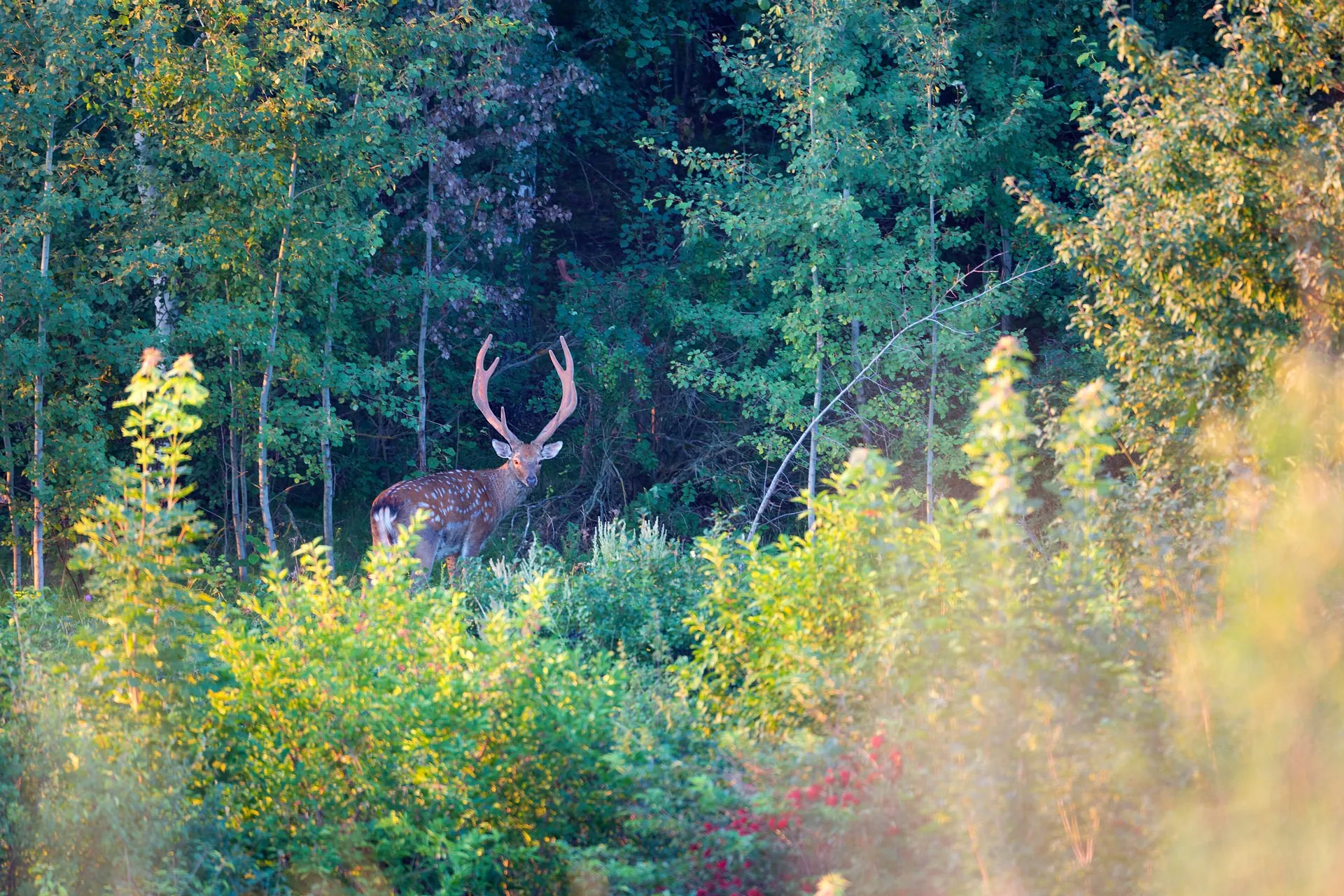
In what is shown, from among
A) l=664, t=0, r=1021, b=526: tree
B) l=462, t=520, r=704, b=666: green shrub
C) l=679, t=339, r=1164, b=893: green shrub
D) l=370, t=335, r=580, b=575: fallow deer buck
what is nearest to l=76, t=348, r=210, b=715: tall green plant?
l=679, t=339, r=1164, b=893: green shrub

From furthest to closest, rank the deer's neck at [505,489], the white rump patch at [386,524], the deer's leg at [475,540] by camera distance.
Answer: the deer's neck at [505,489]
the deer's leg at [475,540]
the white rump patch at [386,524]

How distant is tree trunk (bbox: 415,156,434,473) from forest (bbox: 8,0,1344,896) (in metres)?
0.06

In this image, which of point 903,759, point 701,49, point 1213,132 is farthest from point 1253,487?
point 701,49

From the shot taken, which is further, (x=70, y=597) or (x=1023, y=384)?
(x=1023, y=384)

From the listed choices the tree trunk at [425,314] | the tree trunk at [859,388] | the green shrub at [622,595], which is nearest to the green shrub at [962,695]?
the green shrub at [622,595]

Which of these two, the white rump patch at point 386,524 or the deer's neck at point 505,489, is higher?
the deer's neck at point 505,489

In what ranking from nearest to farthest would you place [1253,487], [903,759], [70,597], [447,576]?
[903,759], [1253,487], [70,597], [447,576]

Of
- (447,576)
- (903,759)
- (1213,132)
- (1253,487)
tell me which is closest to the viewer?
(903,759)

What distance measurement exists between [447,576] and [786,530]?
13.0ft

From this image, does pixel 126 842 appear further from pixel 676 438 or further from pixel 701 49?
pixel 701 49

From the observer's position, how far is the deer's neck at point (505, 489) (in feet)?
37.7

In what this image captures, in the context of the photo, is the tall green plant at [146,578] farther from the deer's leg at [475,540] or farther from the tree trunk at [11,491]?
the deer's leg at [475,540]

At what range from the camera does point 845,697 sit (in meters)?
4.72

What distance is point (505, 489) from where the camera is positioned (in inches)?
454
